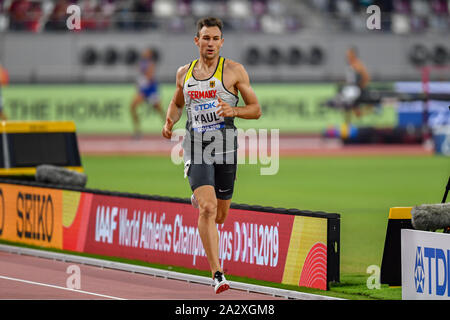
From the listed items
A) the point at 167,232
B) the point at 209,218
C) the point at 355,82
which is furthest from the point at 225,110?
the point at 355,82

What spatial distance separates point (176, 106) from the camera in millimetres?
9828

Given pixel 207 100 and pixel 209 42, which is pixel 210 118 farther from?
pixel 209 42

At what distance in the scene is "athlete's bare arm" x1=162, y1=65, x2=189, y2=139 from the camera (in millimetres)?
9632

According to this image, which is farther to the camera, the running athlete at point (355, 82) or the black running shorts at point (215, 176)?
the running athlete at point (355, 82)

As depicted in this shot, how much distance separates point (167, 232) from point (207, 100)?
8.71 ft

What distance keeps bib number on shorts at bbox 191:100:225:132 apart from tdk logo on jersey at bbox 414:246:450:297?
7.12 feet

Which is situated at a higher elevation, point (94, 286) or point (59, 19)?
point (59, 19)

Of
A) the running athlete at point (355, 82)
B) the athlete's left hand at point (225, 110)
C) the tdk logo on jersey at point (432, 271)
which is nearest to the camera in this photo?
the tdk logo on jersey at point (432, 271)

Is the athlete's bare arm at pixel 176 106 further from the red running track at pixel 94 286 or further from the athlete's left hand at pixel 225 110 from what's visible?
the red running track at pixel 94 286

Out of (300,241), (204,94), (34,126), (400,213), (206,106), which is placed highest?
(204,94)

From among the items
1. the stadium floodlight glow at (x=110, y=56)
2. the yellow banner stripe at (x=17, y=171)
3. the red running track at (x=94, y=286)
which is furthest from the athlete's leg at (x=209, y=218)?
the stadium floodlight glow at (x=110, y=56)

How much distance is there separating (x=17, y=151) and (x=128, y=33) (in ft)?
78.2

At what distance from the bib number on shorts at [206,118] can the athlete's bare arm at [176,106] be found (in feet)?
0.95

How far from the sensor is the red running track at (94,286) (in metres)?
9.50
